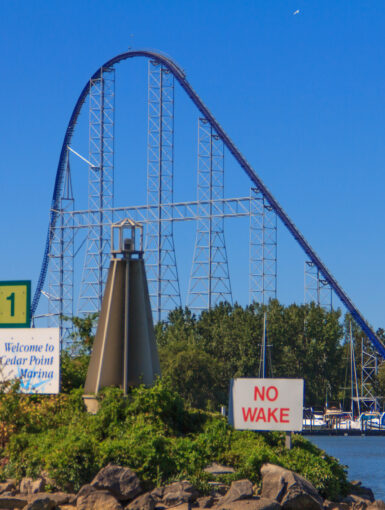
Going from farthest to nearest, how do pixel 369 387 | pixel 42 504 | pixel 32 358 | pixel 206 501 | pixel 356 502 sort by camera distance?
pixel 369 387 < pixel 32 358 < pixel 356 502 < pixel 206 501 < pixel 42 504

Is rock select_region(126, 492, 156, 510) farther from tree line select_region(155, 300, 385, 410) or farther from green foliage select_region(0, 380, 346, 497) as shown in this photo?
tree line select_region(155, 300, 385, 410)

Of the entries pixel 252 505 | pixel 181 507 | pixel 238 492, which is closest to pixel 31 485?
pixel 181 507

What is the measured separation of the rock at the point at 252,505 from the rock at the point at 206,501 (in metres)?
0.20

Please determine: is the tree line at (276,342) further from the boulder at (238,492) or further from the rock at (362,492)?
the boulder at (238,492)

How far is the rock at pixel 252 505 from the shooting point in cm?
1468

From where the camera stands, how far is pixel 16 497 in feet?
51.4

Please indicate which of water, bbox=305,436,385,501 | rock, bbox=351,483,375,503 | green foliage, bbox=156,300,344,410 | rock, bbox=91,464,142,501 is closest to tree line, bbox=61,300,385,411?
green foliage, bbox=156,300,344,410

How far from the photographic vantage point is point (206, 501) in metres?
15.2

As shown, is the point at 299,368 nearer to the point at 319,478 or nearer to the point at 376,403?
the point at 376,403

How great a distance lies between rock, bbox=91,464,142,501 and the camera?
15141mm

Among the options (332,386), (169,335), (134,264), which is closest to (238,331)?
(169,335)

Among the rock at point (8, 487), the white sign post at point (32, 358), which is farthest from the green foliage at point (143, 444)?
the white sign post at point (32, 358)

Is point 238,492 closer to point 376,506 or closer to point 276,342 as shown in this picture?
point 376,506

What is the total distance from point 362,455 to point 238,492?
90.9 feet
